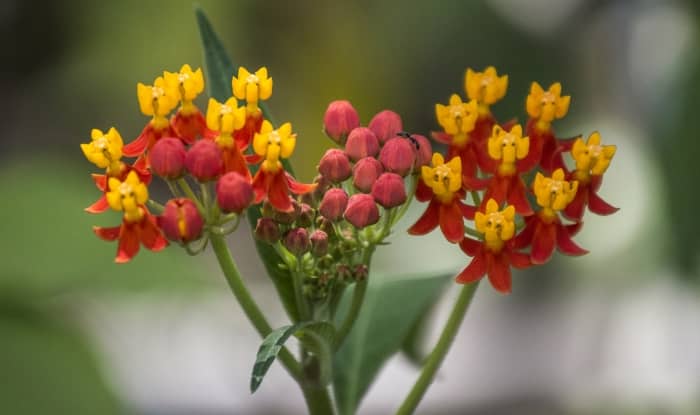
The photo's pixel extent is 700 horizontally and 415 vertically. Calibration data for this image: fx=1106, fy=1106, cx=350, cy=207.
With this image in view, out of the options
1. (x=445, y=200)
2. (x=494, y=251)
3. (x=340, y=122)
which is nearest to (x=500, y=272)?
(x=494, y=251)

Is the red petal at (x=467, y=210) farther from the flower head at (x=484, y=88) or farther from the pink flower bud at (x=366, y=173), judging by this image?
the flower head at (x=484, y=88)

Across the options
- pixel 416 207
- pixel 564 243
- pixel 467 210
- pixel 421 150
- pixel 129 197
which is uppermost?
pixel 129 197

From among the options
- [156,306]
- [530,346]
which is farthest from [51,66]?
[530,346]

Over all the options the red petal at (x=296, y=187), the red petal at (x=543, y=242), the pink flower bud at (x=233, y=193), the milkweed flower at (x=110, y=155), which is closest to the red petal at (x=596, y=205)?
the red petal at (x=543, y=242)

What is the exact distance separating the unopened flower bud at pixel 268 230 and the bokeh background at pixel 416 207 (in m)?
1.63

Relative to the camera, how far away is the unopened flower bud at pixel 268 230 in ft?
5.04

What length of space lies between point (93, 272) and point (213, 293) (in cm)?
37

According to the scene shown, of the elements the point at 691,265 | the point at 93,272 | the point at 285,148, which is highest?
the point at 285,148

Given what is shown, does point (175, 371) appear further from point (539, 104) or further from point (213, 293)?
point (539, 104)

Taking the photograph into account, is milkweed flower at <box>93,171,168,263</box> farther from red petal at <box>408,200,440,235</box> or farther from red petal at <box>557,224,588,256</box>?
red petal at <box>557,224,588,256</box>

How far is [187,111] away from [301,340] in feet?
1.22

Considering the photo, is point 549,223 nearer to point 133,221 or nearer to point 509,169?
point 509,169

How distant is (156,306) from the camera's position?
465 centimetres

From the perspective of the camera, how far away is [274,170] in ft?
4.99
